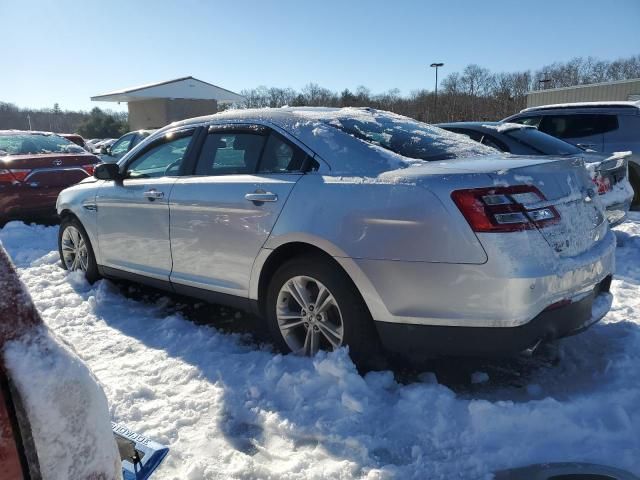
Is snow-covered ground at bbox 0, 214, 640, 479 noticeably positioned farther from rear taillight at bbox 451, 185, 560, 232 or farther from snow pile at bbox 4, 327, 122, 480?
snow pile at bbox 4, 327, 122, 480

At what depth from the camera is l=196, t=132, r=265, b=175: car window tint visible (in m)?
3.59

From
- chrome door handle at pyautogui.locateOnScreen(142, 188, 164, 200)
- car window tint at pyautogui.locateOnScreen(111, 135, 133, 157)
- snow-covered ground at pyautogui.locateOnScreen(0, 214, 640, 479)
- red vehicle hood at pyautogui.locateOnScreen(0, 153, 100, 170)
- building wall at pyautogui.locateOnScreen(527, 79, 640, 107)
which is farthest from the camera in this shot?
building wall at pyautogui.locateOnScreen(527, 79, 640, 107)

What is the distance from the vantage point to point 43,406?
3.39 feet

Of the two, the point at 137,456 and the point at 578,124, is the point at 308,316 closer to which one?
the point at 137,456

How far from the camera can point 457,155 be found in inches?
128

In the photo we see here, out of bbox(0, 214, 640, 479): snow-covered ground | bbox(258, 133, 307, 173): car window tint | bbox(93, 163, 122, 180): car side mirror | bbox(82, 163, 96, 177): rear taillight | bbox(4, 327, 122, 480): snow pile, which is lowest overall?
bbox(0, 214, 640, 479): snow-covered ground

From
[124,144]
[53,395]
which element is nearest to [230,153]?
[53,395]

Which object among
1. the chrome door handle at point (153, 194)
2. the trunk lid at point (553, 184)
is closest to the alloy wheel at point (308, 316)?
the trunk lid at point (553, 184)

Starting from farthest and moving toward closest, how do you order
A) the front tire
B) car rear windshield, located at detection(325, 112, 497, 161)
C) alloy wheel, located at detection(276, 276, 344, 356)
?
the front tire → car rear windshield, located at detection(325, 112, 497, 161) → alloy wheel, located at detection(276, 276, 344, 356)

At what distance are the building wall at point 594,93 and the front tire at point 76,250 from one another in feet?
93.7

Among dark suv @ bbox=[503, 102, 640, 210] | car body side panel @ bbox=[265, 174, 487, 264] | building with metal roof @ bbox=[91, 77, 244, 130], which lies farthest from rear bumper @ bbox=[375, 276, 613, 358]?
building with metal roof @ bbox=[91, 77, 244, 130]

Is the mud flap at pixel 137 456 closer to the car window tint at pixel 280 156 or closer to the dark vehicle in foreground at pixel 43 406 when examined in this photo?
the dark vehicle in foreground at pixel 43 406

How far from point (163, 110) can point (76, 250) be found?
34427mm

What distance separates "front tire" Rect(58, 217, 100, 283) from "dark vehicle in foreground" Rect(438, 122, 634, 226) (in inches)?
167
